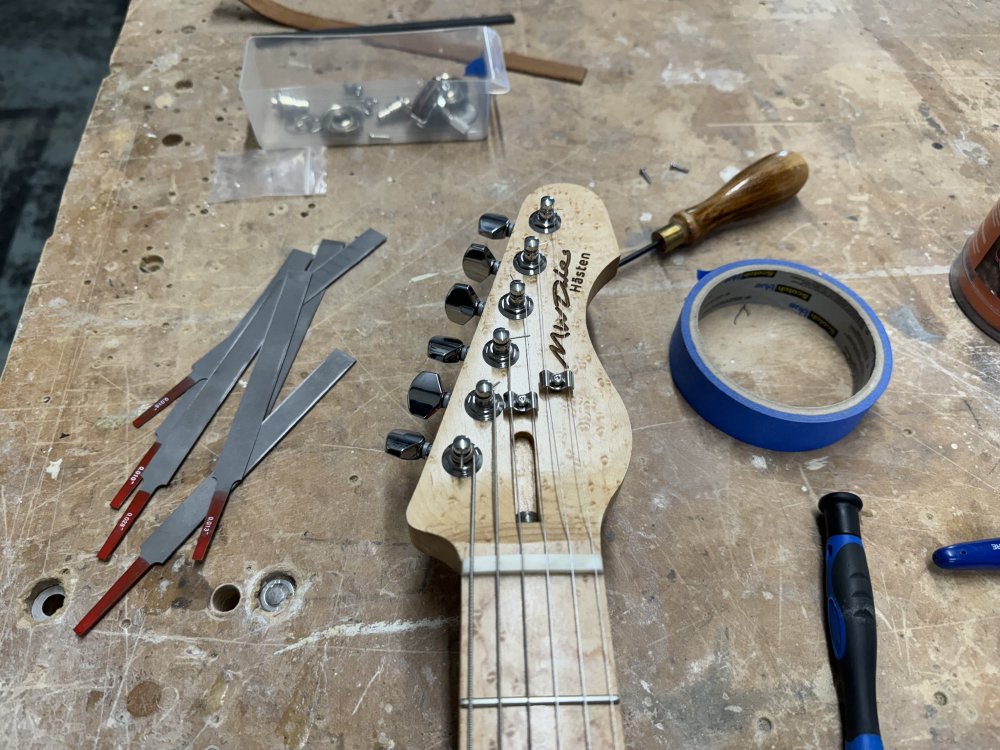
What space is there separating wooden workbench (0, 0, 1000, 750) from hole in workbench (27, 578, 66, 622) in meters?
0.01

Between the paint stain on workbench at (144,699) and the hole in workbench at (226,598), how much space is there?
0.13 metres

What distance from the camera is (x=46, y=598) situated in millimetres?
1044

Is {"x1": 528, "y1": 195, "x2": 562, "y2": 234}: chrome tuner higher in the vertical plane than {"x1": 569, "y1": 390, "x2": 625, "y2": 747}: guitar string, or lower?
higher

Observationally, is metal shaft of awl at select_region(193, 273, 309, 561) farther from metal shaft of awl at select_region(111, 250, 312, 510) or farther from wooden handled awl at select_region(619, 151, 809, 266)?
wooden handled awl at select_region(619, 151, 809, 266)

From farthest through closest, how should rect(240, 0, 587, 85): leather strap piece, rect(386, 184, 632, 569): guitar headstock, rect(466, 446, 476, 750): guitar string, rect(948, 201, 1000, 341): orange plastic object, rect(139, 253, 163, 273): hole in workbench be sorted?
1. rect(240, 0, 587, 85): leather strap piece
2. rect(139, 253, 163, 273): hole in workbench
3. rect(948, 201, 1000, 341): orange plastic object
4. rect(386, 184, 632, 569): guitar headstock
5. rect(466, 446, 476, 750): guitar string

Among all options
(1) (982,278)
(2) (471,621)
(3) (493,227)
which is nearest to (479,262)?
(3) (493,227)

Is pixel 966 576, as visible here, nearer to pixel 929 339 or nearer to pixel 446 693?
pixel 929 339

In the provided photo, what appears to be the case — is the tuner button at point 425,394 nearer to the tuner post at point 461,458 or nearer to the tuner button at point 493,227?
the tuner post at point 461,458

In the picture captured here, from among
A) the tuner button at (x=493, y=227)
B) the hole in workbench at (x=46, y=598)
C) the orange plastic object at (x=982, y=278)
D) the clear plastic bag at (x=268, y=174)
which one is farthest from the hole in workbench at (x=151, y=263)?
the orange plastic object at (x=982, y=278)

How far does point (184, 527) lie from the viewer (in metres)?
1.09

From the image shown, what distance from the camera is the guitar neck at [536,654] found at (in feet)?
2.48

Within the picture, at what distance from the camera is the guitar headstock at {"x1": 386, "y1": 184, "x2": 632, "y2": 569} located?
0.88 m

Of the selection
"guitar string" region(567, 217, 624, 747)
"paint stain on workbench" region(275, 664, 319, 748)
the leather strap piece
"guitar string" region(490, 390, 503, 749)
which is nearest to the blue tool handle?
"guitar string" region(567, 217, 624, 747)

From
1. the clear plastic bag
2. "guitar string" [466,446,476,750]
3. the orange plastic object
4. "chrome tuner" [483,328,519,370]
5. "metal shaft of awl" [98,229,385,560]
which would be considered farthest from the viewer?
the clear plastic bag
